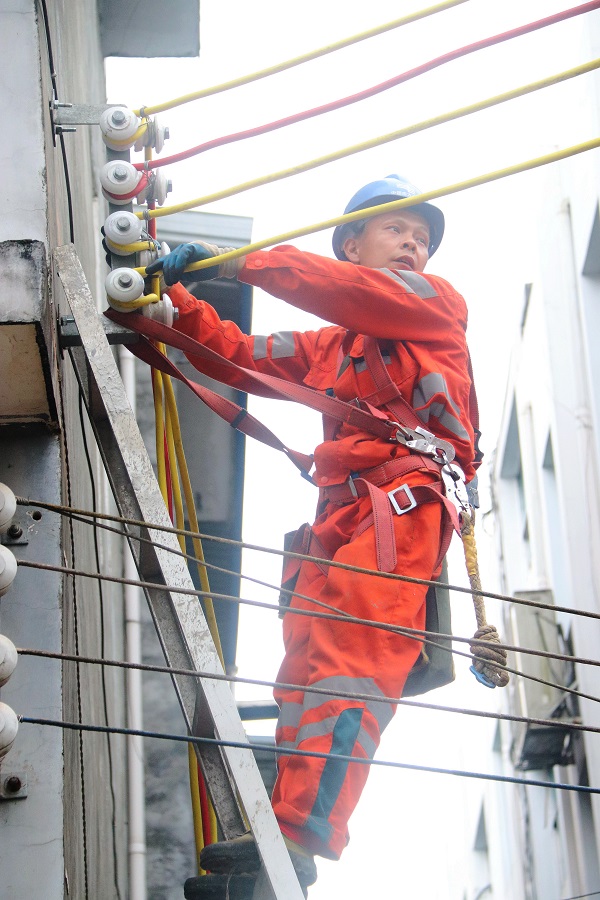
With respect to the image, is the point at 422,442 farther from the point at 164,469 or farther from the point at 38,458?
the point at 38,458

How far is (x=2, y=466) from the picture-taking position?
3.67 meters

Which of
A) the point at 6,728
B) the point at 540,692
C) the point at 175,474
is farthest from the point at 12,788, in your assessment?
the point at 540,692

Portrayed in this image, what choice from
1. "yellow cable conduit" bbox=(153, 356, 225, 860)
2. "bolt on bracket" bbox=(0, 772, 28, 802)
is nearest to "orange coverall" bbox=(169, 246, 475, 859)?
"yellow cable conduit" bbox=(153, 356, 225, 860)

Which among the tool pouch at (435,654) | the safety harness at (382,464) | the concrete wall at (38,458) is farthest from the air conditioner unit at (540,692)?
the concrete wall at (38,458)

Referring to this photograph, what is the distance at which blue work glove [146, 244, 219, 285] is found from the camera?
4113mm

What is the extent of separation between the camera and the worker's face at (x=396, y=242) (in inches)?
214

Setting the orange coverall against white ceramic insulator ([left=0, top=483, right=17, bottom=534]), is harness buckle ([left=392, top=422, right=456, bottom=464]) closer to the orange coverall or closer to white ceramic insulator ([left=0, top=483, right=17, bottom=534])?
the orange coverall

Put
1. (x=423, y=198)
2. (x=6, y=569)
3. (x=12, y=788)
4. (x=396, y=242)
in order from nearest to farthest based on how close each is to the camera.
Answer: (x=6, y=569) < (x=12, y=788) < (x=423, y=198) < (x=396, y=242)

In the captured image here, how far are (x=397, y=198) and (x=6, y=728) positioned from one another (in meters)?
3.24

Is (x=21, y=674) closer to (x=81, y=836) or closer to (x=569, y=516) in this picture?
(x=81, y=836)

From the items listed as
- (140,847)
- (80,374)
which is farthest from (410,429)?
(140,847)

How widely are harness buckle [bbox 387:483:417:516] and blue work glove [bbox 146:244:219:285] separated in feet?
3.17

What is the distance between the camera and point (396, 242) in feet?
17.9

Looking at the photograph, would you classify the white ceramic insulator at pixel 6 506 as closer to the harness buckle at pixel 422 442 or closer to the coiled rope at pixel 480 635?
the coiled rope at pixel 480 635
